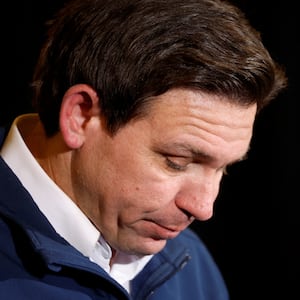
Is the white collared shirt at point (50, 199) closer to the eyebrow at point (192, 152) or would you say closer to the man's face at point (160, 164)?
the man's face at point (160, 164)

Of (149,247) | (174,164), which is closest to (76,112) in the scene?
(174,164)

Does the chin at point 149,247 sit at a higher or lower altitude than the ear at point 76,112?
lower

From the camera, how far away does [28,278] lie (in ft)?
4.43

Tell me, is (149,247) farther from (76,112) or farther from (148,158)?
(76,112)

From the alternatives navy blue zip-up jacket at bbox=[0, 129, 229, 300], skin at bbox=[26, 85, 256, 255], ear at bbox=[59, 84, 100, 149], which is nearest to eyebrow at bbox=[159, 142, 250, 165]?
skin at bbox=[26, 85, 256, 255]

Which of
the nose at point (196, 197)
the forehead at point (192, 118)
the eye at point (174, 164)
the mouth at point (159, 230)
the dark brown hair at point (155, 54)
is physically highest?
the dark brown hair at point (155, 54)

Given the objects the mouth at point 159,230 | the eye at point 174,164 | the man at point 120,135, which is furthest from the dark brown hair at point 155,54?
the mouth at point 159,230

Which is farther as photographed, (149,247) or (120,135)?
(149,247)

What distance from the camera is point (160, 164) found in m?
1.40

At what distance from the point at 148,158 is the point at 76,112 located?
0.50ft

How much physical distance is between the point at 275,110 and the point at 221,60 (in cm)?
92

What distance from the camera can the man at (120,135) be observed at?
1.34 m

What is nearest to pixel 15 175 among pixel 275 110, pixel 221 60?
pixel 221 60

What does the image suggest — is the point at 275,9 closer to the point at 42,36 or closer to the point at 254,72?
the point at 42,36
